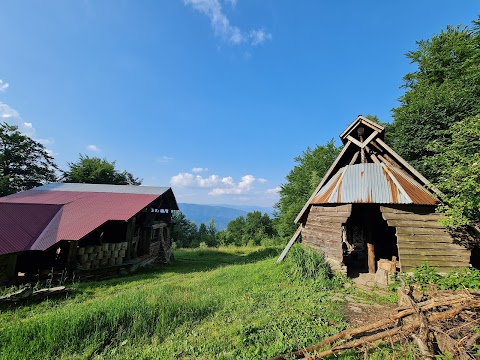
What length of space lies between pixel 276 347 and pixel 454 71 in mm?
28915

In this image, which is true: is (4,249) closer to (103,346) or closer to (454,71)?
(103,346)

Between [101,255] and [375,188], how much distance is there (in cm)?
1586

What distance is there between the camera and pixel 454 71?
20531mm

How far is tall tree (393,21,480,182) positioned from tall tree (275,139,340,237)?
13833 mm

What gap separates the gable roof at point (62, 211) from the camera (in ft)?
39.0

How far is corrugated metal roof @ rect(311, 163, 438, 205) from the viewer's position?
9305 mm

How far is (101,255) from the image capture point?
1336cm

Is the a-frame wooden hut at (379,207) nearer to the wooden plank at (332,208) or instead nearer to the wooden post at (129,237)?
the wooden plank at (332,208)

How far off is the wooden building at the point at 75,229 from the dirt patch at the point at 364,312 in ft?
41.8

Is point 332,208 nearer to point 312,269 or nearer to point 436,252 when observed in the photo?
point 312,269

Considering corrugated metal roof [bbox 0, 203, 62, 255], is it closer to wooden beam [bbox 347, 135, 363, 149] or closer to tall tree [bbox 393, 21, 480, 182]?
wooden beam [bbox 347, 135, 363, 149]

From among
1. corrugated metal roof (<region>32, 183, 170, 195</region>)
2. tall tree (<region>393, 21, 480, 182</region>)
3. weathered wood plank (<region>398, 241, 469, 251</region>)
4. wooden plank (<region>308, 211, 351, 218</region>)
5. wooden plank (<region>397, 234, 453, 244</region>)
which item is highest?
tall tree (<region>393, 21, 480, 182</region>)

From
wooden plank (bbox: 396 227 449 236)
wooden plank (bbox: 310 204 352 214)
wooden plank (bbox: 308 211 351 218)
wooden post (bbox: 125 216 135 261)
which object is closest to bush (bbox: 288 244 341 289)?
wooden plank (bbox: 308 211 351 218)

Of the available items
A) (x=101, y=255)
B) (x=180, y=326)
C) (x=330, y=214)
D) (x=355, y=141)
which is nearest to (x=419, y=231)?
(x=330, y=214)
